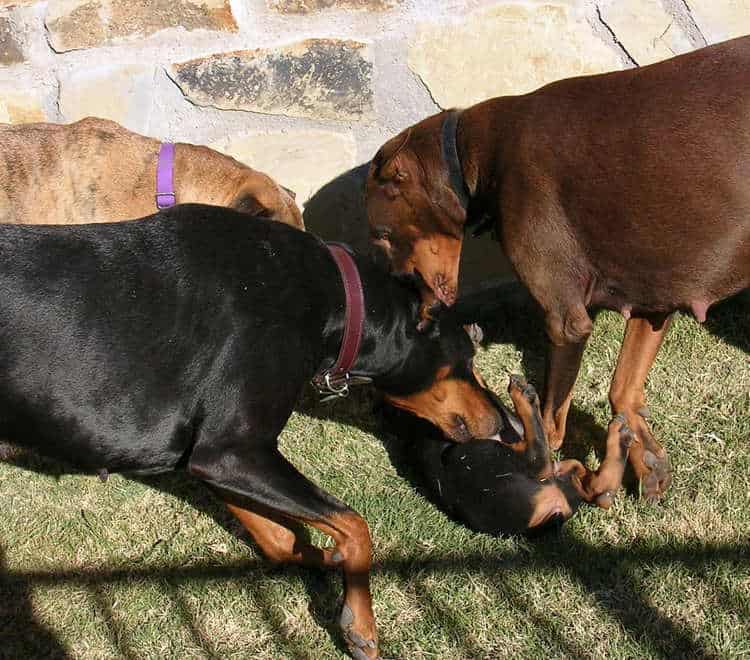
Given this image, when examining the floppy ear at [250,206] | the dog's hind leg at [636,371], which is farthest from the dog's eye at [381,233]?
the dog's hind leg at [636,371]

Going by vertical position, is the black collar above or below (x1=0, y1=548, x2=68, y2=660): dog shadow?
above

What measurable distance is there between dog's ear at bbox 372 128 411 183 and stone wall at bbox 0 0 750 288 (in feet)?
1.55

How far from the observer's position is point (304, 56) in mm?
4637

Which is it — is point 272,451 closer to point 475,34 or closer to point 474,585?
point 474,585

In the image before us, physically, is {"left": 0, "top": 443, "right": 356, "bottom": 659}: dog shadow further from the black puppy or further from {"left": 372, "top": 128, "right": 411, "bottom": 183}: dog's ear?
{"left": 372, "top": 128, "right": 411, "bottom": 183}: dog's ear

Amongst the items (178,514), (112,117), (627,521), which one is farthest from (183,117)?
(627,521)

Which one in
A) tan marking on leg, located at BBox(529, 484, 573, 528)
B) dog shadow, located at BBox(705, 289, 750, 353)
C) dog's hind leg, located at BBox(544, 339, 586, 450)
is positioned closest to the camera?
tan marking on leg, located at BBox(529, 484, 573, 528)

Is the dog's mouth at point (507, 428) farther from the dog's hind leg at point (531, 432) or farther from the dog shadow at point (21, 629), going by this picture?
the dog shadow at point (21, 629)

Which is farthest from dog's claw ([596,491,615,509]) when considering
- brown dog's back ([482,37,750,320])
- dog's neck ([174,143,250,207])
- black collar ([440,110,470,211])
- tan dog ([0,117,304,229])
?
dog's neck ([174,143,250,207])

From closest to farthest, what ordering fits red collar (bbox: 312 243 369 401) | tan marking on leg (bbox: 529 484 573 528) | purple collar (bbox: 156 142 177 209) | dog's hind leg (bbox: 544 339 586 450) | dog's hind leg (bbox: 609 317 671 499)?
red collar (bbox: 312 243 369 401) → tan marking on leg (bbox: 529 484 573 528) → dog's hind leg (bbox: 544 339 586 450) → dog's hind leg (bbox: 609 317 671 499) → purple collar (bbox: 156 142 177 209)

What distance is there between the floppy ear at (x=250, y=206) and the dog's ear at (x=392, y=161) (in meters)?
0.55

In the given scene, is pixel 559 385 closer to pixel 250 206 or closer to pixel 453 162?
pixel 453 162

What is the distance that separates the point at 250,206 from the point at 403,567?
5.88 ft

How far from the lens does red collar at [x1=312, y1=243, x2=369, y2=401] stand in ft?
12.0
